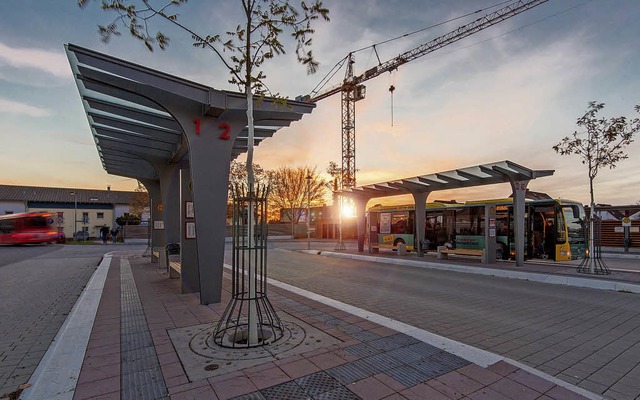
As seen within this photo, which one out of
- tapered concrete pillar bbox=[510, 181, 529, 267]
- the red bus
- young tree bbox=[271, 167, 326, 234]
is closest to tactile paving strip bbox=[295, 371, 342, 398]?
tapered concrete pillar bbox=[510, 181, 529, 267]

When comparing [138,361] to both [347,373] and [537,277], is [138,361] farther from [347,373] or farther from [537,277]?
[537,277]

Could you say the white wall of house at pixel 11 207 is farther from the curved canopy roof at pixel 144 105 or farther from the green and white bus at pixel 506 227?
the green and white bus at pixel 506 227

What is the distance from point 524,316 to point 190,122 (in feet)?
22.0

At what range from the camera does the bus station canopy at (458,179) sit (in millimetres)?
11258

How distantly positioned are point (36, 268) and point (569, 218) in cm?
2086

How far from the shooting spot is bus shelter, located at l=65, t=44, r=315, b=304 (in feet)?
17.0

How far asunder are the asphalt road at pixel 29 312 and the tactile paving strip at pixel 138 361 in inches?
35.9

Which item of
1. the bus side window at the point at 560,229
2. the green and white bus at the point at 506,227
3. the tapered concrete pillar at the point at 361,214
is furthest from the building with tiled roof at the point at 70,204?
the bus side window at the point at 560,229

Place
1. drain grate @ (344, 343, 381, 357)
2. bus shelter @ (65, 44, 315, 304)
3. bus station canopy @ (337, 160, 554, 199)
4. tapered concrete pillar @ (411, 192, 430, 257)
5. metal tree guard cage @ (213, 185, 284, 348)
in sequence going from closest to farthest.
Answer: drain grate @ (344, 343, 381, 357) < metal tree guard cage @ (213, 185, 284, 348) < bus shelter @ (65, 44, 315, 304) < bus station canopy @ (337, 160, 554, 199) < tapered concrete pillar @ (411, 192, 430, 257)

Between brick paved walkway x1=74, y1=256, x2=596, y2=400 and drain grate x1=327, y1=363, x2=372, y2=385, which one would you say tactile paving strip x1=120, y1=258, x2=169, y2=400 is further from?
drain grate x1=327, y1=363, x2=372, y2=385

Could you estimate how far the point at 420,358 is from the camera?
3807 mm

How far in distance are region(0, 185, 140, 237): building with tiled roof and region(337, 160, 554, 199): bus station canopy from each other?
50660 millimetres

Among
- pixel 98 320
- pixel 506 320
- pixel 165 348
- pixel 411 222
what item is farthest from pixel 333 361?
pixel 411 222

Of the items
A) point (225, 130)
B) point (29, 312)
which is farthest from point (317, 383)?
point (29, 312)
